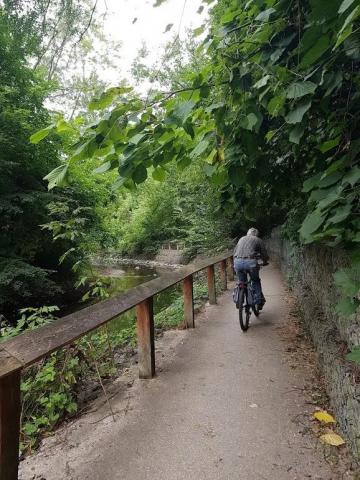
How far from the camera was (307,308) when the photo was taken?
5289 mm

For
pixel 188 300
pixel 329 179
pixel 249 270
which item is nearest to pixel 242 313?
→ pixel 249 270

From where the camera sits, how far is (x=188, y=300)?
5668mm

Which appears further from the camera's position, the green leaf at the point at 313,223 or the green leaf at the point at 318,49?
the green leaf at the point at 313,223

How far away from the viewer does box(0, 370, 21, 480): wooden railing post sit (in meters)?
1.65

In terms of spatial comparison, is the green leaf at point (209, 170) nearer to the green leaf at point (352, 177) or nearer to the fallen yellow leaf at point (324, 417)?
the green leaf at point (352, 177)

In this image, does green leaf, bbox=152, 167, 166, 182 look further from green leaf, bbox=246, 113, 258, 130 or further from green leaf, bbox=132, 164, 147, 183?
green leaf, bbox=246, 113, 258, 130

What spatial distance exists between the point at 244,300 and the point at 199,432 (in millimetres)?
3238

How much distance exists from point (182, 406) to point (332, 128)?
8.96 ft

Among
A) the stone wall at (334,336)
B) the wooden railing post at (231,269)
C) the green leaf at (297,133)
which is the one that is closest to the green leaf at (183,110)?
the green leaf at (297,133)

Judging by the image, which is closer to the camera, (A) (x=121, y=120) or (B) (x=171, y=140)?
(A) (x=121, y=120)

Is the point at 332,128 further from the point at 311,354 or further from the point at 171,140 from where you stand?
the point at 311,354

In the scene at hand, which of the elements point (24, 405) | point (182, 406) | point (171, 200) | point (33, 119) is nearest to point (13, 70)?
point (33, 119)

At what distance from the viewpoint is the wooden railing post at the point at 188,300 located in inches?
220

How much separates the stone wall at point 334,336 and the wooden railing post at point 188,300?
190 cm
